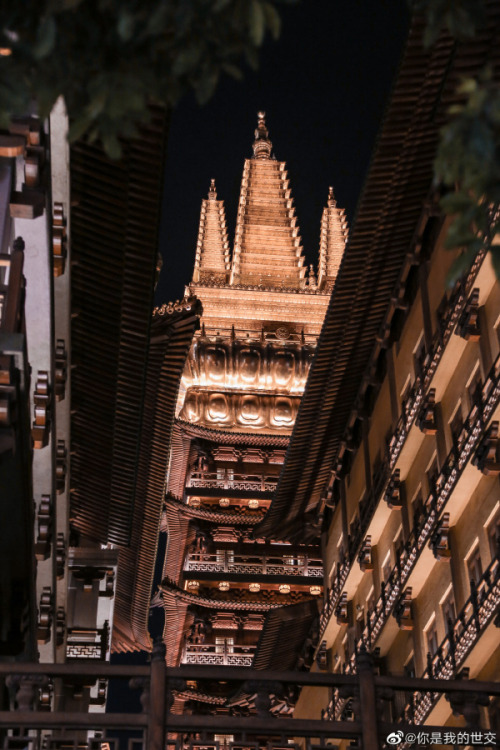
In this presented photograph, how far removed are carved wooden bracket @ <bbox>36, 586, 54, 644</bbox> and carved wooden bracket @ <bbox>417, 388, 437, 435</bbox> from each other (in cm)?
829

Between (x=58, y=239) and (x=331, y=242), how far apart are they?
54152mm

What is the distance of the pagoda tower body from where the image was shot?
162 feet

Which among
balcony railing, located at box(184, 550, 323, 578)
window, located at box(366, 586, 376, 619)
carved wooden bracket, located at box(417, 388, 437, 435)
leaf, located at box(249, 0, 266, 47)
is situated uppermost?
balcony railing, located at box(184, 550, 323, 578)

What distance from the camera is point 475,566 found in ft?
73.7

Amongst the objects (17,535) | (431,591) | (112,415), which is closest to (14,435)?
(17,535)

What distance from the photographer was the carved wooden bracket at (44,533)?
62.7 feet

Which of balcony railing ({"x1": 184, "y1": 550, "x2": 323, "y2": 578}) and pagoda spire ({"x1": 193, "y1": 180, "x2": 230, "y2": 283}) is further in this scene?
pagoda spire ({"x1": 193, "y1": 180, "x2": 230, "y2": 283})

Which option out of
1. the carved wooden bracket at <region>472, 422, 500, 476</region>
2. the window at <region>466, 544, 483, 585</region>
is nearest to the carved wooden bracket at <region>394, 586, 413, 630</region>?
the window at <region>466, 544, 483, 585</region>

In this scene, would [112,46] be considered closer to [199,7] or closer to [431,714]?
[199,7]

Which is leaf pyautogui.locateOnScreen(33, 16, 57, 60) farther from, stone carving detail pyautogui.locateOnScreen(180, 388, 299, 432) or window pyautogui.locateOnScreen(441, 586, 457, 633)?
stone carving detail pyautogui.locateOnScreen(180, 388, 299, 432)

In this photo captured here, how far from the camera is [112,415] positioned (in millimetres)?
25266

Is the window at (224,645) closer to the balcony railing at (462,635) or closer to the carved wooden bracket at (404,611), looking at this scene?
the carved wooden bracket at (404,611)

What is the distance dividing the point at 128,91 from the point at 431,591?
801 inches

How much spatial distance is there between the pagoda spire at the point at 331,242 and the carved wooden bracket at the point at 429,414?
39619 millimetres
